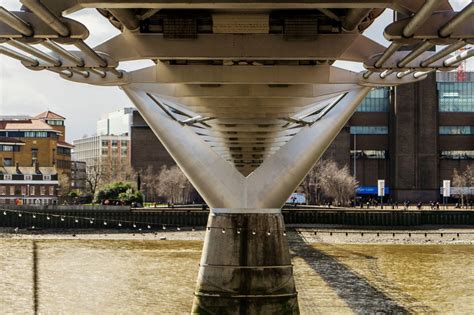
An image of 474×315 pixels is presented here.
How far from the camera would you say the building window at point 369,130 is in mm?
83875

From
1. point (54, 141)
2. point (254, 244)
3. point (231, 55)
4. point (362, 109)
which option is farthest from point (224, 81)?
point (54, 141)

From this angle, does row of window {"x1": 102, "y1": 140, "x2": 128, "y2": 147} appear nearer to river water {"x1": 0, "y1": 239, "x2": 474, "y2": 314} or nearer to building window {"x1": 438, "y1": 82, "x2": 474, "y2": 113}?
building window {"x1": 438, "y1": 82, "x2": 474, "y2": 113}

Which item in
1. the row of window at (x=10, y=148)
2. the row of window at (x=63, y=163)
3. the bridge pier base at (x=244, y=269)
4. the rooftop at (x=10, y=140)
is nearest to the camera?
the bridge pier base at (x=244, y=269)

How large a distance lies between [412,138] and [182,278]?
171 ft

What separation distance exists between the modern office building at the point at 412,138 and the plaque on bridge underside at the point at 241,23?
68.8 m

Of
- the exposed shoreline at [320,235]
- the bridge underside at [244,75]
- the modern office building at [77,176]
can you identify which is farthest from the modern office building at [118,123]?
the bridge underside at [244,75]

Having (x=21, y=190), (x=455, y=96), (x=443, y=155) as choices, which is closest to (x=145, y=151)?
(x=21, y=190)

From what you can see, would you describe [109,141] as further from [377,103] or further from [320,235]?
[320,235]

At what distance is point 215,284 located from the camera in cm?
2050

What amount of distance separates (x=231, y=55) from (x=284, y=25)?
1.11 metres

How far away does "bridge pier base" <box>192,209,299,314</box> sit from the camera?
20.3 m

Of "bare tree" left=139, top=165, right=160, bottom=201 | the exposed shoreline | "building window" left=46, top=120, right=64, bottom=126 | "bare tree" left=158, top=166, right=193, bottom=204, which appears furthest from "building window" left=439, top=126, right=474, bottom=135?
"building window" left=46, top=120, right=64, bottom=126

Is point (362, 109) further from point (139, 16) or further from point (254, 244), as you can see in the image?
point (139, 16)

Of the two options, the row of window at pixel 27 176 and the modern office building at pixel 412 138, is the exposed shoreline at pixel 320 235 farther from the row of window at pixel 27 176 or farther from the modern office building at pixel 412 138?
the row of window at pixel 27 176
